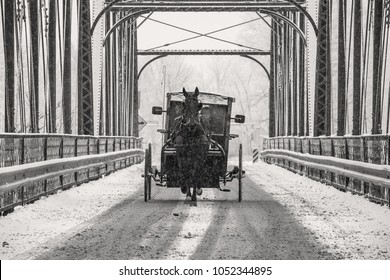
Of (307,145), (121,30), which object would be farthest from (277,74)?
(307,145)

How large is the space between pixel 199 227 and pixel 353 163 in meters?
5.19

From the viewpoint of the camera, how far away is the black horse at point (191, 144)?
12.7 m

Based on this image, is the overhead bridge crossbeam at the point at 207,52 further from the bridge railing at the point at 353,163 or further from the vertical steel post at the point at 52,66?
the vertical steel post at the point at 52,66

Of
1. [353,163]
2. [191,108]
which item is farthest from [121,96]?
[191,108]

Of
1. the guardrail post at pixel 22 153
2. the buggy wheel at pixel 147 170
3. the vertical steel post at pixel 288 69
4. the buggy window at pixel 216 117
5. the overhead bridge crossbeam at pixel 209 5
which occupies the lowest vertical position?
the buggy wheel at pixel 147 170

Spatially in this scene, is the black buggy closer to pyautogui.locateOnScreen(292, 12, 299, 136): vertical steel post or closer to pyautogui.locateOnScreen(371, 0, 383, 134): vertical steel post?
pyautogui.locateOnScreen(371, 0, 383, 134): vertical steel post

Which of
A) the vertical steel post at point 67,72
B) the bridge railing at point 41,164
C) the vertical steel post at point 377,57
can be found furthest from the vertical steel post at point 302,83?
the vertical steel post at point 377,57

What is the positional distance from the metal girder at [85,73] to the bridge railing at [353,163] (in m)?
5.77

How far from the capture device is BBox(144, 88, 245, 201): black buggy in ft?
42.8

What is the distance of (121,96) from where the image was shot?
3556 centimetres

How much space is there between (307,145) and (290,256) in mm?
16035

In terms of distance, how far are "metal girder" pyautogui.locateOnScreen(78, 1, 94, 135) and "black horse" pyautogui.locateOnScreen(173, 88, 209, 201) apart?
955cm

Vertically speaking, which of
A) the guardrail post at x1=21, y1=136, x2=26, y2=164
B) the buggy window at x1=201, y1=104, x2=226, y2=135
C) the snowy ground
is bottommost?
the snowy ground

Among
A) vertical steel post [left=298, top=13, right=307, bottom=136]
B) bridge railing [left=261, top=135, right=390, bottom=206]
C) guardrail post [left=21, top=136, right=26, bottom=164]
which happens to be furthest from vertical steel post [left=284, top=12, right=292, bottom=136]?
guardrail post [left=21, top=136, right=26, bottom=164]
